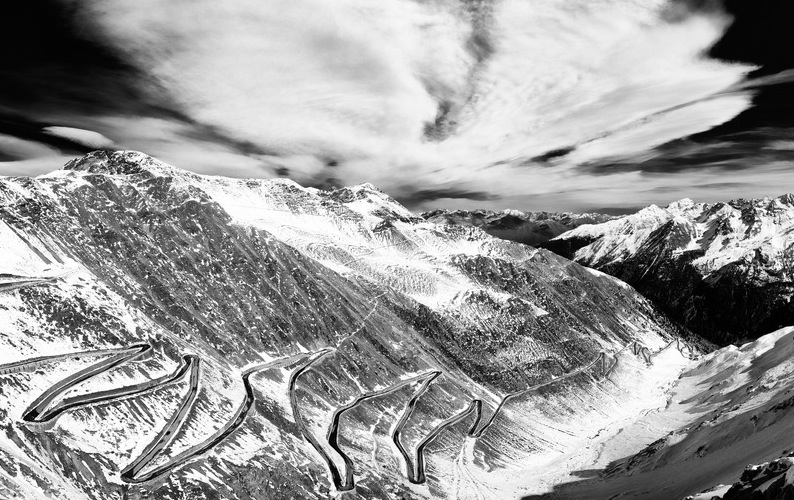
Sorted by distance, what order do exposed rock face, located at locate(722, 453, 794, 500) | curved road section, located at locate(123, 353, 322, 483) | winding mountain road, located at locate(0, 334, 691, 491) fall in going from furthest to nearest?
winding mountain road, located at locate(0, 334, 691, 491) < curved road section, located at locate(123, 353, 322, 483) < exposed rock face, located at locate(722, 453, 794, 500)

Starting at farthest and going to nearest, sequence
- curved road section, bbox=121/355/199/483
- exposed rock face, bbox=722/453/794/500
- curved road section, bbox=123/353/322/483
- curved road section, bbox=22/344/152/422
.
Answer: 1. curved road section, bbox=22/344/152/422
2. curved road section, bbox=123/353/322/483
3. curved road section, bbox=121/355/199/483
4. exposed rock face, bbox=722/453/794/500

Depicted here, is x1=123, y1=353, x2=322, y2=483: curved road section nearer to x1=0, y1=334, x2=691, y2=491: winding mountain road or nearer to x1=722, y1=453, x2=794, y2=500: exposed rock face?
x1=0, y1=334, x2=691, y2=491: winding mountain road

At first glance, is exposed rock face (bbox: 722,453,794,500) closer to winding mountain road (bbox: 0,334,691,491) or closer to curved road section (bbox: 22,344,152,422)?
winding mountain road (bbox: 0,334,691,491)

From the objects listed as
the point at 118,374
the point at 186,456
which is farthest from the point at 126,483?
the point at 118,374

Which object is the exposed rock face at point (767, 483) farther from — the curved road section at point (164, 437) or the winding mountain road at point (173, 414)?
the curved road section at point (164, 437)

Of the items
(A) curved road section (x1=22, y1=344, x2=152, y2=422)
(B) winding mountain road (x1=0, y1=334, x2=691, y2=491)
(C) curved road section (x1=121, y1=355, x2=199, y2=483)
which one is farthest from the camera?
(B) winding mountain road (x1=0, y1=334, x2=691, y2=491)

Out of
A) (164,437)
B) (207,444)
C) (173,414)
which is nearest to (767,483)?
(207,444)

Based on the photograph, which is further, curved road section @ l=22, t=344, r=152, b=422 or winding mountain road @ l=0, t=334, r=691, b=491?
winding mountain road @ l=0, t=334, r=691, b=491

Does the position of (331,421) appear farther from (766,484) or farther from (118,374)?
(766,484)

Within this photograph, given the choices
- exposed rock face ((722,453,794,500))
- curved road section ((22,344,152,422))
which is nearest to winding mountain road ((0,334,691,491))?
curved road section ((22,344,152,422))

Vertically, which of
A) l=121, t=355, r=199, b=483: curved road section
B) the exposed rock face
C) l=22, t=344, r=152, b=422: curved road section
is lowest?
l=121, t=355, r=199, b=483: curved road section

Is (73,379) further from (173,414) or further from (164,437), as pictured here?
(164,437)

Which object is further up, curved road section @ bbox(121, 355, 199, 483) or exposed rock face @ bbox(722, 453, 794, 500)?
exposed rock face @ bbox(722, 453, 794, 500)
